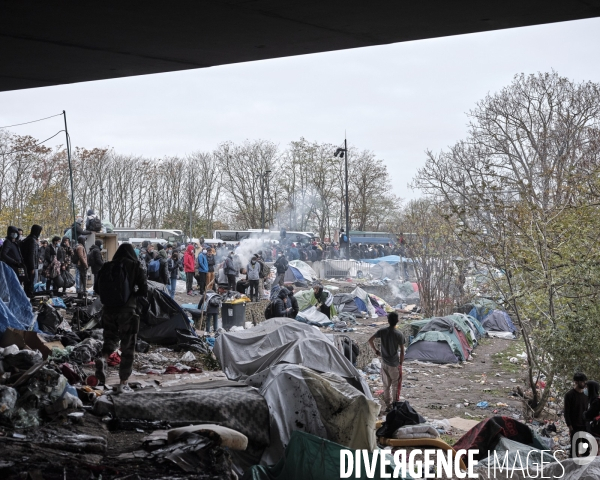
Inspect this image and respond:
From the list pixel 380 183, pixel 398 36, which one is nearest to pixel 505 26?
pixel 398 36

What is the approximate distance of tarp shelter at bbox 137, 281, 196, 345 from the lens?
1130cm

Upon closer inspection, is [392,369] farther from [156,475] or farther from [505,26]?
[505,26]

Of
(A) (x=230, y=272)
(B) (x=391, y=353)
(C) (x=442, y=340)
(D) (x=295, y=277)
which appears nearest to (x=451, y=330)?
(C) (x=442, y=340)

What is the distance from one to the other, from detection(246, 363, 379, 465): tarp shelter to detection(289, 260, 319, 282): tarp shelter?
2160cm

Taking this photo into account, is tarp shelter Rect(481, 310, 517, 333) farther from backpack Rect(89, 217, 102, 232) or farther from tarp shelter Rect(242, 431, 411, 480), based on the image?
tarp shelter Rect(242, 431, 411, 480)

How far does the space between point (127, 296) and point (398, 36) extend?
443 centimetres

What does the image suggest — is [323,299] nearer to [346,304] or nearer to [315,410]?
[346,304]

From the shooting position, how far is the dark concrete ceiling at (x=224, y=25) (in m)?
3.83

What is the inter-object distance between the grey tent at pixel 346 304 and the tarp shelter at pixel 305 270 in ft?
21.2

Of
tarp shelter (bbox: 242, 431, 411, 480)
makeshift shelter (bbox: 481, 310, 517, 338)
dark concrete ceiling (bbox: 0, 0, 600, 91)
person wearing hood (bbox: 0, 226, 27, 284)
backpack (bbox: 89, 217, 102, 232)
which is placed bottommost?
makeshift shelter (bbox: 481, 310, 517, 338)

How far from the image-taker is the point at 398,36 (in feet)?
14.8

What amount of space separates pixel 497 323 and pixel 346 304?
510 centimetres

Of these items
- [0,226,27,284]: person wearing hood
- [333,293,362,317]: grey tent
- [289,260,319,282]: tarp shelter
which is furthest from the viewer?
[289,260,319,282]: tarp shelter

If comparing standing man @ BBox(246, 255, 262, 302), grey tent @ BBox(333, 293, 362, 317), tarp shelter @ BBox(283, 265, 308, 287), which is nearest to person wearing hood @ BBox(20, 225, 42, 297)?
standing man @ BBox(246, 255, 262, 302)
